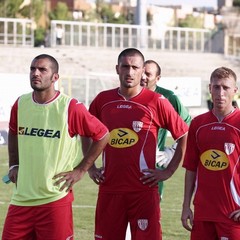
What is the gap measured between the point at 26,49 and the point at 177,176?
87.7 feet

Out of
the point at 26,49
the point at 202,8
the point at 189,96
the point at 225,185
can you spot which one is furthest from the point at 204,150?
the point at 202,8

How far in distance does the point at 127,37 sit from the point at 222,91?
135ft

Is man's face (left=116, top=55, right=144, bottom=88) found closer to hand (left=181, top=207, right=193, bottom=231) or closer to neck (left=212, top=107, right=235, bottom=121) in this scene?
neck (left=212, top=107, right=235, bottom=121)

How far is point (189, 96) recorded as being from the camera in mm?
32562

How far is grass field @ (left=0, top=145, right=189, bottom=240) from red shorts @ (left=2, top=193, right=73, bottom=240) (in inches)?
135

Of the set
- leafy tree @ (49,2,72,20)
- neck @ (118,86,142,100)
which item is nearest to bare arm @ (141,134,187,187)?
neck @ (118,86,142,100)

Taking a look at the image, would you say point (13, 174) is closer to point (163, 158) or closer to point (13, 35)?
point (163, 158)

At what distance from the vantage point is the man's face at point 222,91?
21.3 feet

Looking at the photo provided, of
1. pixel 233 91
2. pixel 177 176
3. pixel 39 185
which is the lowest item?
pixel 177 176

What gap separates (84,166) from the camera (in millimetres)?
6852

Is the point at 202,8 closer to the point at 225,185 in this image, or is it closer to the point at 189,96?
the point at 189,96

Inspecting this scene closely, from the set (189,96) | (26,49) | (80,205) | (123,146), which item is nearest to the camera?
(123,146)

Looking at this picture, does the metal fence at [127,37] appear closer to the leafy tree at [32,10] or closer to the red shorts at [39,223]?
the leafy tree at [32,10]

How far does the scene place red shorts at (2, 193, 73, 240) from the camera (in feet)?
22.1
